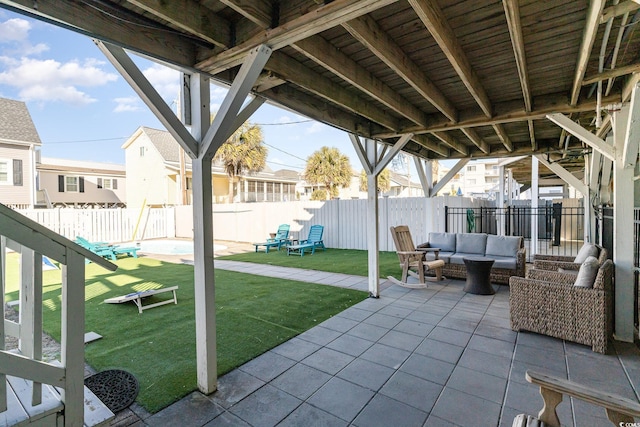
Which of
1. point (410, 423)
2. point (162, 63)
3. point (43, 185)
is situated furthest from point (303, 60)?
point (43, 185)

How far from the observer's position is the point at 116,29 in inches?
79.0

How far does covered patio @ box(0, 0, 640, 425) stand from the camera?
6.79ft

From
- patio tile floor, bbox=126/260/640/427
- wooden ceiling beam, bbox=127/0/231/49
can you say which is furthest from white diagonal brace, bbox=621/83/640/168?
wooden ceiling beam, bbox=127/0/231/49

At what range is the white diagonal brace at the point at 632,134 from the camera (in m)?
2.70

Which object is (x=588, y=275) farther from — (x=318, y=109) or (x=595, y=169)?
(x=318, y=109)

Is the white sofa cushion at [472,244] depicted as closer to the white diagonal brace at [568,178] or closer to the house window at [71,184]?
the white diagonal brace at [568,178]

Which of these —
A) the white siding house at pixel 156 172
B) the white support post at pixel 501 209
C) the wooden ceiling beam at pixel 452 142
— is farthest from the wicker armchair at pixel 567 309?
the white siding house at pixel 156 172

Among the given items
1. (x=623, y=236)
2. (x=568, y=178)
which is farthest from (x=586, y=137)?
(x=568, y=178)

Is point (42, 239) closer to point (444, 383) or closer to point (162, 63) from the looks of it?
point (162, 63)

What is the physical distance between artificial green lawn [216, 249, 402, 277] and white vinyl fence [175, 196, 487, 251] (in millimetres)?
716

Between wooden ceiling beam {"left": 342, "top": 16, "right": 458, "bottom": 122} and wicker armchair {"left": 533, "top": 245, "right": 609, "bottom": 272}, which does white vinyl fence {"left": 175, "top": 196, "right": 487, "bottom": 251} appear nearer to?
wicker armchair {"left": 533, "top": 245, "right": 609, "bottom": 272}

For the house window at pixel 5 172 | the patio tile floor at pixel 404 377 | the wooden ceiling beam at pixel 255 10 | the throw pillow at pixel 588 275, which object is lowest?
the patio tile floor at pixel 404 377

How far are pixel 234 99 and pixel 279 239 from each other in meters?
8.56

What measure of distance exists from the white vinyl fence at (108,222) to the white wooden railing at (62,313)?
10.6 metres
